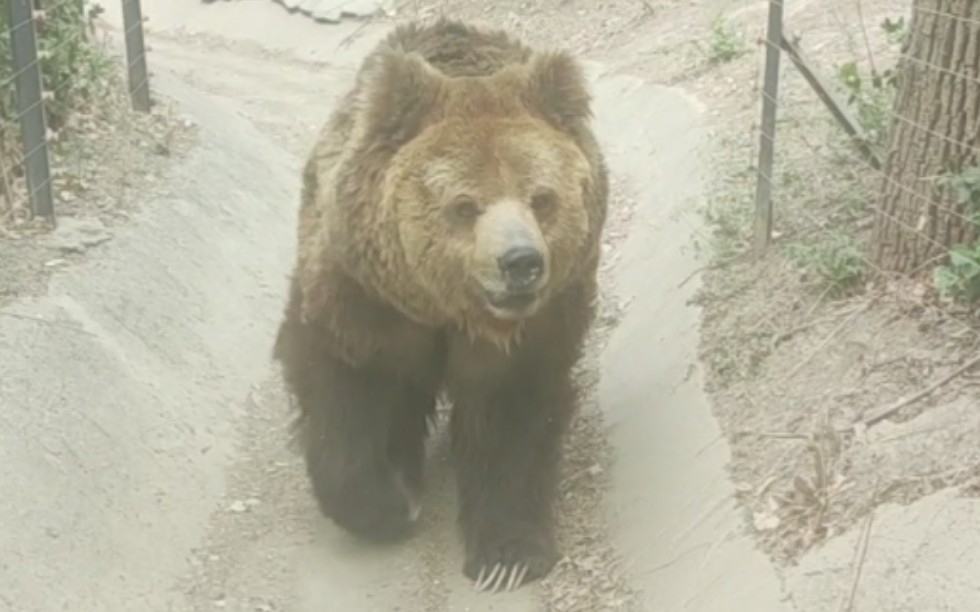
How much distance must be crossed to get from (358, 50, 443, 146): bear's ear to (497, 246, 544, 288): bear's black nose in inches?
29.0

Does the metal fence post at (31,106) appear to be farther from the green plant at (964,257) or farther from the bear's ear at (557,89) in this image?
the green plant at (964,257)

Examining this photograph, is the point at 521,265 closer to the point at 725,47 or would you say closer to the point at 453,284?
the point at 453,284

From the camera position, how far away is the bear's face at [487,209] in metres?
5.64

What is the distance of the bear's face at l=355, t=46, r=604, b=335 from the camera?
223 inches

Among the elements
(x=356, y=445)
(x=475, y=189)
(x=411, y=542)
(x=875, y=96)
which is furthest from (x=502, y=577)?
(x=875, y=96)

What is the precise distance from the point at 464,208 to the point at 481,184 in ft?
0.34

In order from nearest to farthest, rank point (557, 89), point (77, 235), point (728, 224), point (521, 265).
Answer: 1. point (521, 265)
2. point (557, 89)
3. point (728, 224)
4. point (77, 235)

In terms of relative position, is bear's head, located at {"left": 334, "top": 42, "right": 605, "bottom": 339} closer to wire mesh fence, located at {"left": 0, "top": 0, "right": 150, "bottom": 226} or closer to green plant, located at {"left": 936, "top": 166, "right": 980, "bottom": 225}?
green plant, located at {"left": 936, "top": 166, "right": 980, "bottom": 225}

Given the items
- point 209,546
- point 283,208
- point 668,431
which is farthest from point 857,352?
point 283,208

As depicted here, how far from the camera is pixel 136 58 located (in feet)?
36.3

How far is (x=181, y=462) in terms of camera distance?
7312 mm

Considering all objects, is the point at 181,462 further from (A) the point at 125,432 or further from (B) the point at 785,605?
(B) the point at 785,605

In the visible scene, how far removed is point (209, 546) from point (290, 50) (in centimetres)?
1173

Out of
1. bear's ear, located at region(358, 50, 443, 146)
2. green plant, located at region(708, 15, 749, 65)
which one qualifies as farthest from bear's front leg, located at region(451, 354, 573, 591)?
green plant, located at region(708, 15, 749, 65)
